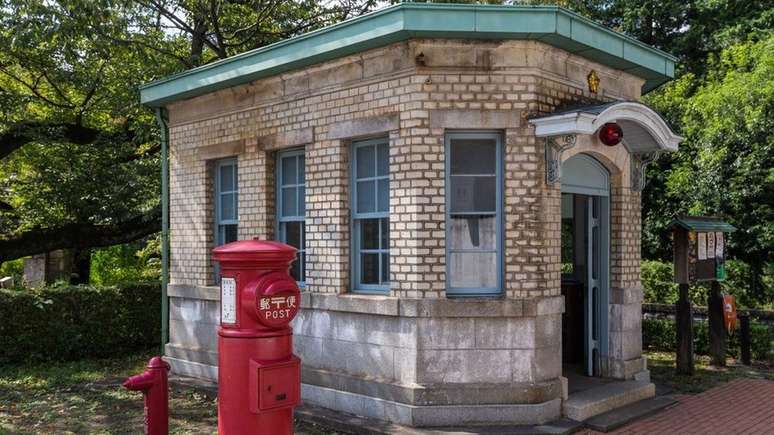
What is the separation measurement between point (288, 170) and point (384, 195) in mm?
1735

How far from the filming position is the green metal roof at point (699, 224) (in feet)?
30.9

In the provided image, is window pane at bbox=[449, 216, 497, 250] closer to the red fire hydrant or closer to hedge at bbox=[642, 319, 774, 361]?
the red fire hydrant

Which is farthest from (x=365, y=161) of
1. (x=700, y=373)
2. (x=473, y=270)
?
(x=700, y=373)

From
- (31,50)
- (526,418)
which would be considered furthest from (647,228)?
(31,50)

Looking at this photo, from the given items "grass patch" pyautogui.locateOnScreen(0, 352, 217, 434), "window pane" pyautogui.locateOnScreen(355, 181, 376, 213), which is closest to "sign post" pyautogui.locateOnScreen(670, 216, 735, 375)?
"window pane" pyautogui.locateOnScreen(355, 181, 376, 213)

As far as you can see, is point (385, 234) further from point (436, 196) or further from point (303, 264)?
point (303, 264)

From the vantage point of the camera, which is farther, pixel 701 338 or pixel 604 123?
pixel 701 338

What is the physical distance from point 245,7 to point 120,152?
4367 mm

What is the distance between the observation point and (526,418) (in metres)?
6.68

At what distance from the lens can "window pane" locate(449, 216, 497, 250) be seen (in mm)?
7090

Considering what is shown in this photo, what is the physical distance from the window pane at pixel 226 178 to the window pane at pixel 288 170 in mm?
1108

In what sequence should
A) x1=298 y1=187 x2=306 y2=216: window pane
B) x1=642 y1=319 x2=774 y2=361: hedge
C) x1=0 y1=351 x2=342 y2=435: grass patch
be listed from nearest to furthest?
x1=0 y1=351 x2=342 y2=435: grass patch < x1=298 y1=187 x2=306 y2=216: window pane < x1=642 y1=319 x2=774 y2=361: hedge

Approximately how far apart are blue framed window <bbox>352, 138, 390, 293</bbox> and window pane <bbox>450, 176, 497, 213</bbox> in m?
0.77

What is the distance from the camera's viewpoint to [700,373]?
9711 millimetres
